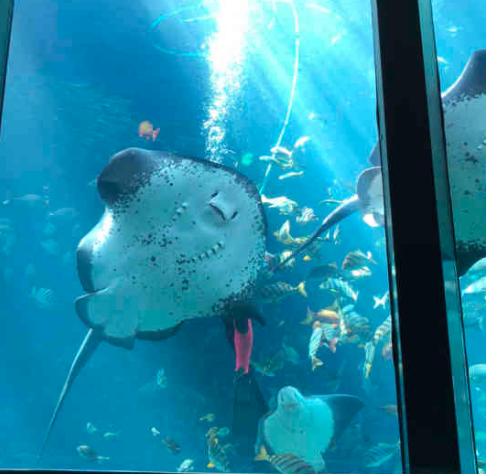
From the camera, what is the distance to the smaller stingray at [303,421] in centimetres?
252

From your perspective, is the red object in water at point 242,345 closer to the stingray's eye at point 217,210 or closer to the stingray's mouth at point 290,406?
the stingray's eye at point 217,210

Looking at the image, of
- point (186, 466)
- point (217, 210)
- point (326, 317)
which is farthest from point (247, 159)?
point (186, 466)

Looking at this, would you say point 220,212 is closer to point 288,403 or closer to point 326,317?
point 288,403

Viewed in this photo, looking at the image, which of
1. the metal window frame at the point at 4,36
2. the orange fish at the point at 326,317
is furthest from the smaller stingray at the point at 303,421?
the metal window frame at the point at 4,36

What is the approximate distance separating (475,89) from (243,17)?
3230 millimetres

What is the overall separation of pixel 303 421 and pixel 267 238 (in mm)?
1304

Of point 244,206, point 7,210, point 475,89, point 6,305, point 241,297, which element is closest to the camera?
point 475,89

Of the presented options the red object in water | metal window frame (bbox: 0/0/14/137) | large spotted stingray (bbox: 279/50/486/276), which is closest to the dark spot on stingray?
large spotted stingray (bbox: 279/50/486/276)

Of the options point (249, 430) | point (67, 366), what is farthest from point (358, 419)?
point (67, 366)

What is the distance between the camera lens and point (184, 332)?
3873 millimetres

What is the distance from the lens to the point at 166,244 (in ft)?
5.04

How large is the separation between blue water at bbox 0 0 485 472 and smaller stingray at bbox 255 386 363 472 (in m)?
1.09

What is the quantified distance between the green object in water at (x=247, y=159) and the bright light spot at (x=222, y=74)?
0.25 m

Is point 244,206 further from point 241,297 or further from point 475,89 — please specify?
point 475,89
